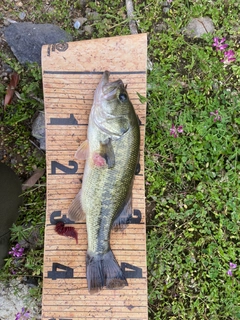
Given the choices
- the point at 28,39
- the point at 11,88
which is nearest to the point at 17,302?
the point at 11,88

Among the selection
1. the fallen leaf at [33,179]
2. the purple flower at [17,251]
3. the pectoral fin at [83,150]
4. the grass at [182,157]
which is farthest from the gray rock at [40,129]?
the purple flower at [17,251]

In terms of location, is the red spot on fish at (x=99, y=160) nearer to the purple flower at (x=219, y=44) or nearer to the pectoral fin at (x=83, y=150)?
the pectoral fin at (x=83, y=150)

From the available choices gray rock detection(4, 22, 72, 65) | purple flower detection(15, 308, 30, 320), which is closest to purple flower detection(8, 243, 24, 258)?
purple flower detection(15, 308, 30, 320)

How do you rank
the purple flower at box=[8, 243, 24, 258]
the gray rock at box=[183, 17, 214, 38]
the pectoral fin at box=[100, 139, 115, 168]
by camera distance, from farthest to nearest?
the gray rock at box=[183, 17, 214, 38] → the purple flower at box=[8, 243, 24, 258] → the pectoral fin at box=[100, 139, 115, 168]

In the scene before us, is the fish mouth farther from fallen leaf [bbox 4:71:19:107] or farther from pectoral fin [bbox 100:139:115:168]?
fallen leaf [bbox 4:71:19:107]

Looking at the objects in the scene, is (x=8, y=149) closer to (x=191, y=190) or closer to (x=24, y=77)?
(x=24, y=77)

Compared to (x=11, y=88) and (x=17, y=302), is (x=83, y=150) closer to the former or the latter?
(x=11, y=88)

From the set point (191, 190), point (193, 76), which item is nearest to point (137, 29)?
point (193, 76)
